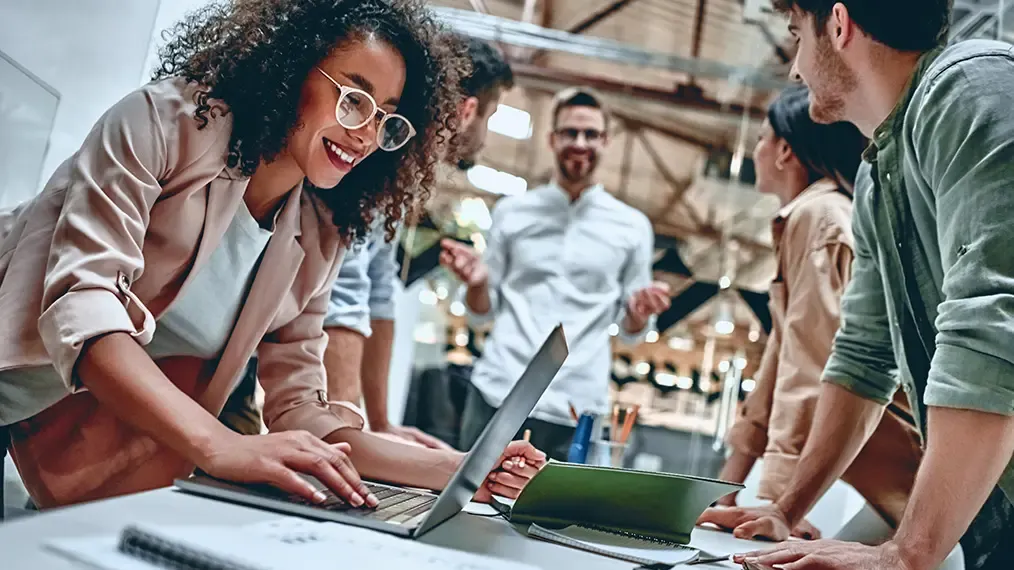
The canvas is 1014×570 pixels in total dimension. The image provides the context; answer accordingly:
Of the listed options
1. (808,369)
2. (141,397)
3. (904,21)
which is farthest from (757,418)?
(141,397)

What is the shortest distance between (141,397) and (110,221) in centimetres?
20

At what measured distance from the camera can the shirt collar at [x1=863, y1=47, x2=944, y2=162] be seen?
1137mm

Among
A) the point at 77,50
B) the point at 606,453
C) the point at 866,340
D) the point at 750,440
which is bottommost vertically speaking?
the point at 606,453

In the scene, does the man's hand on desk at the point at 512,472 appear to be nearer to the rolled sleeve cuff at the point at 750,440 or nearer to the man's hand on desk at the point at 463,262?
the rolled sleeve cuff at the point at 750,440

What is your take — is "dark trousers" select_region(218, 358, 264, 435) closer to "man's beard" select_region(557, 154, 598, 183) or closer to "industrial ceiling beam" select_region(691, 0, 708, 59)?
"man's beard" select_region(557, 154, 598, 183)

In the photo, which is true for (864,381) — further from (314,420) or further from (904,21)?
(314,420)

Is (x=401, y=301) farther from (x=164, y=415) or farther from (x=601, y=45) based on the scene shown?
(x=164, y=415)

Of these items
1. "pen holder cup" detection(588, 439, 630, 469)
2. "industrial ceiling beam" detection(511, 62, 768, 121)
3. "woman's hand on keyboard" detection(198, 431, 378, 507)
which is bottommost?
"pen holder cup" detection(588, 439, 630, 469)

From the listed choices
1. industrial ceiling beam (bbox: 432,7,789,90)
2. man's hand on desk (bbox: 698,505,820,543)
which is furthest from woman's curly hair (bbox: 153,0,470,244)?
industrial ceiling beam (bbox: 432,7,789,90)

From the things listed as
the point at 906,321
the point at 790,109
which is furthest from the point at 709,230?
the point at 906,321

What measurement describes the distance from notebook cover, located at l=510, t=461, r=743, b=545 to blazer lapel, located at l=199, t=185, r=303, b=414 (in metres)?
0.48

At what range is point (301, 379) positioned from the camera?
4.14 ft

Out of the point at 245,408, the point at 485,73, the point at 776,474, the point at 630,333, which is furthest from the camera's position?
the point at 630,333

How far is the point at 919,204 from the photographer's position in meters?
1.14
